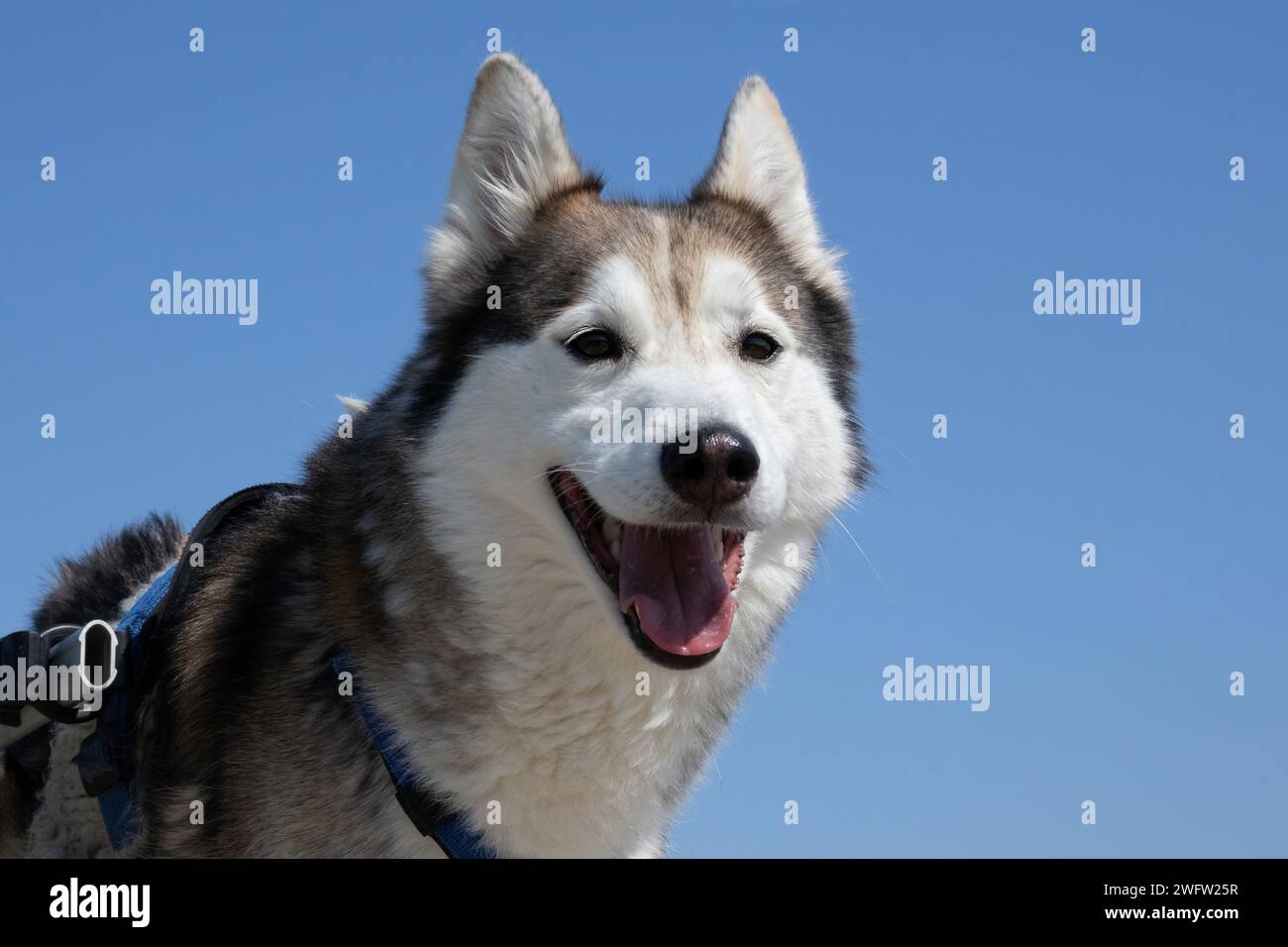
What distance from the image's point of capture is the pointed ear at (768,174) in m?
7.23

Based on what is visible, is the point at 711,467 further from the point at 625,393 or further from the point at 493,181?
the point at 493,181

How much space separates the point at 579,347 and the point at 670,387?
1.60ft

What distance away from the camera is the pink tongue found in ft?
18.7

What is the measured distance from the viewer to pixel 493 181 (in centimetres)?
672

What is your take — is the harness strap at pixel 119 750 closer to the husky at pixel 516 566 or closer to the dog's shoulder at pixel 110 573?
the husky at pixel 516 566

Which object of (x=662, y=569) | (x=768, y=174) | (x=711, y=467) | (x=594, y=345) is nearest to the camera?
(x=711, y=467)

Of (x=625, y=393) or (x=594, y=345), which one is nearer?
(x=625, y=393)

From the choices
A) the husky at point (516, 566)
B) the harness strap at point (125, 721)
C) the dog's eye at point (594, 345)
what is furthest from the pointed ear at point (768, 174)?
the harness strap at point (125, 721)

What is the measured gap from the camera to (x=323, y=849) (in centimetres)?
564

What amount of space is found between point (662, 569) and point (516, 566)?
58cm

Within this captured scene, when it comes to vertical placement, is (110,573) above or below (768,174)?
below

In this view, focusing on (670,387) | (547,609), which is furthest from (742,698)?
(670,387)

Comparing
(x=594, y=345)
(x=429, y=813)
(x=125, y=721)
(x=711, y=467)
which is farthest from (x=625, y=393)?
(x=125, y=721)
